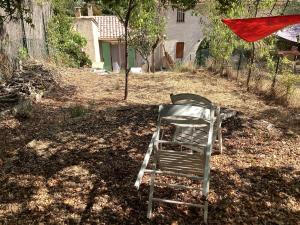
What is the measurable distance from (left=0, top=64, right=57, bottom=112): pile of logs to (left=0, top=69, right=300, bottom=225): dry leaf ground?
62 centimetres

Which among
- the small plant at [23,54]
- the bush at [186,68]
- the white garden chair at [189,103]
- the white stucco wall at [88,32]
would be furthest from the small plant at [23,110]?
the white stucco wall at [88,32]

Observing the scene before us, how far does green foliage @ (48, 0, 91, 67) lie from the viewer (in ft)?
46.3

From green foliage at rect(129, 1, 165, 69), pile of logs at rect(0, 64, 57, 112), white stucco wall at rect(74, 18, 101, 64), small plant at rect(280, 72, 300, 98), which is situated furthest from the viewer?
white stucco wall at rect(74, 18, 101, 64)

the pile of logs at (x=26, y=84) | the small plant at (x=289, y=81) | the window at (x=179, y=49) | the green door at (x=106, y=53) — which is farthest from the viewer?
the green door at (x=106, y=53)

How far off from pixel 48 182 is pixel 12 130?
2.38m

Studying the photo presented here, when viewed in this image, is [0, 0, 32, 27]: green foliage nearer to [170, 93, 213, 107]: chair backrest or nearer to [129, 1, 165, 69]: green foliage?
[170, 93, 213, 107]: chair backrest

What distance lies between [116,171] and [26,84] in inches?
204

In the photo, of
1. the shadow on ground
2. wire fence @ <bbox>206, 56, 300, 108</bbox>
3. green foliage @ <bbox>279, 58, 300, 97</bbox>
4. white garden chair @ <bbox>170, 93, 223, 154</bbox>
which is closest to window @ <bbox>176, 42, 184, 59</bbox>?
wire fence @ <bbox>206, 56, 300, 108</bbox>

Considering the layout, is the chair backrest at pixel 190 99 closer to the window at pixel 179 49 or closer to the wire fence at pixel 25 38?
the wire fence at pixel 25 38

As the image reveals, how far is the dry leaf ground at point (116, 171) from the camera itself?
11.2 ft

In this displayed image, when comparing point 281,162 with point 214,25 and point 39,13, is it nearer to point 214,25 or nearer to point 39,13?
point 214,25

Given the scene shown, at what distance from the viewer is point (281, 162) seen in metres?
4.59

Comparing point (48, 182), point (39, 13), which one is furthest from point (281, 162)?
point (39, 13)

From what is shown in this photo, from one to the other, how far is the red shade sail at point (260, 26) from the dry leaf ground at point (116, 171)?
182 cm
